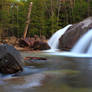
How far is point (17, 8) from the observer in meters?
23.3

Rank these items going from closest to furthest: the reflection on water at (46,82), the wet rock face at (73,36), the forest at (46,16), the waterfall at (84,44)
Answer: the reflection on water at (46,82)
the waterfall at (84,44)
the wet rock face at (73,36)
the forest at (46,16)

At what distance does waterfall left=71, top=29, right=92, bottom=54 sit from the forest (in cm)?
879

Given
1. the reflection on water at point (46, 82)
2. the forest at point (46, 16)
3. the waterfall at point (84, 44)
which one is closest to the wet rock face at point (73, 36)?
the waterfall at point (84, 44)

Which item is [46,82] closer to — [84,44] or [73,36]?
[84,44]

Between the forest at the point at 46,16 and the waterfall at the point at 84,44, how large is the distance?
28.8 ft

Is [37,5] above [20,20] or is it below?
above

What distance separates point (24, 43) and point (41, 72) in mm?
10001

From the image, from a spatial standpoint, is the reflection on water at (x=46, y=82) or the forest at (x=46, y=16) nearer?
the reflection on water at (x=46, y=82)

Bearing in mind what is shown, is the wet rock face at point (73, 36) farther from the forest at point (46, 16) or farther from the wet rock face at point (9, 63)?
the wet rock face at point (9, 63)

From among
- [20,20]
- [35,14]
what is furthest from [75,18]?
[20,20]

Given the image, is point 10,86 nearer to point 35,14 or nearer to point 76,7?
point 35,14

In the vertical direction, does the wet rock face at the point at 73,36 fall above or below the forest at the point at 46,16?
below

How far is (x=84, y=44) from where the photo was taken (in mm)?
11438

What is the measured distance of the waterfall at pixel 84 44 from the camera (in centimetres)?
1096
